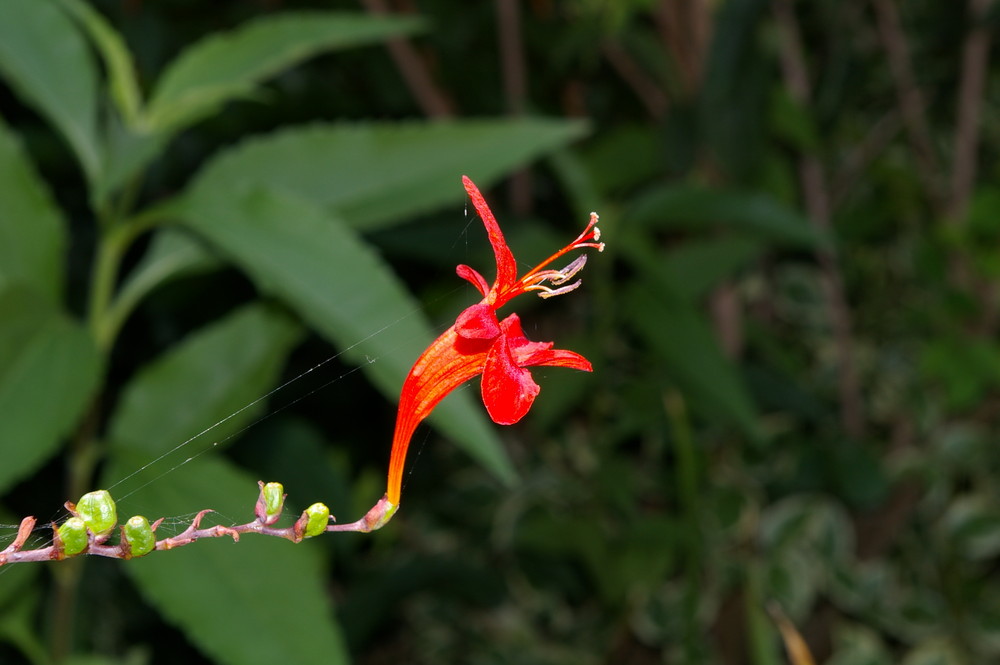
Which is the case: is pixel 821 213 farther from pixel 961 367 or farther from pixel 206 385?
pixel 206 385

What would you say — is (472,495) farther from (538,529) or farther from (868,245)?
(868,245)

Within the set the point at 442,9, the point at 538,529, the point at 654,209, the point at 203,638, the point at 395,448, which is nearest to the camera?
the point at 395,448

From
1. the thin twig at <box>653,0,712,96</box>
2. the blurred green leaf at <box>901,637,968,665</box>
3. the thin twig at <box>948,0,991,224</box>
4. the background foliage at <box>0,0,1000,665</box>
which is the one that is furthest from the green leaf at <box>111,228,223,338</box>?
the blurred green leaf at <box>901,637,968,665</box>

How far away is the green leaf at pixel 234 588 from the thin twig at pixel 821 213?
1.09 metres

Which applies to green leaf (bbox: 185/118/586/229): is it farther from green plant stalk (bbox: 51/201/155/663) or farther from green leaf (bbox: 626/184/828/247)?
green leaf (bbox: 626/184/828/247)

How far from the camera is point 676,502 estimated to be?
5.42ft

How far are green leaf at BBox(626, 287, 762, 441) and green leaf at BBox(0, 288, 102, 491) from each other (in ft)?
2.19

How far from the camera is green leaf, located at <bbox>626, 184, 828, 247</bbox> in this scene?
119 centimetres

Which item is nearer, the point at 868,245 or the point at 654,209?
the point at 654,209

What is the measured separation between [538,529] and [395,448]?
118cm

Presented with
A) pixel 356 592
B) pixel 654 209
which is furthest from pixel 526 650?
pixel 654 209

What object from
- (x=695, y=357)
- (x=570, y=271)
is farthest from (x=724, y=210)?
(x=570, y=271)

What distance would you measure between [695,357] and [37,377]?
726mm

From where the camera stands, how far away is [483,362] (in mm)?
402
